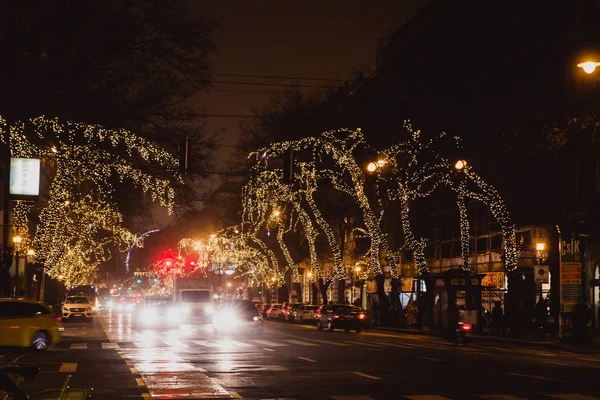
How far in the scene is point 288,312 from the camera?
7694 cm

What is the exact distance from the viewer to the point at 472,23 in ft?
205

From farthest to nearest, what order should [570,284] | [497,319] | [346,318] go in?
[346,318], [497,319], [570,284]

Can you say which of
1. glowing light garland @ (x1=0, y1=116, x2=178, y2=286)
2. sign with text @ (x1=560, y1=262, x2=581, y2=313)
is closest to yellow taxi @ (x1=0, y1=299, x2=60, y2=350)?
glowing light garland @ (x1=0, y1=116, x2=178, y2=286)

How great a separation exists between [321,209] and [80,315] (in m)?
17.8

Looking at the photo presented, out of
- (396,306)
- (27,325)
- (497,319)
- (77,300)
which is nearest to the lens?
(27,325)

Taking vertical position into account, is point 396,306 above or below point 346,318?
above

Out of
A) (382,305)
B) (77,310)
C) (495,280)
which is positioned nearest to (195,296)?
(77,310)

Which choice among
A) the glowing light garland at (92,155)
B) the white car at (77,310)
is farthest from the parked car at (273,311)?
the glowing light garland at (92,155)

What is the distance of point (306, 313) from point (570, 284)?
3513 centimetres

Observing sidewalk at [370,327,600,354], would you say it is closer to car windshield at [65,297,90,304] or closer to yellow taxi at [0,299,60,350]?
yellow taxi at [0,299,60,350]

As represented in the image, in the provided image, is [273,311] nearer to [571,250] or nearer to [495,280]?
[495,280]

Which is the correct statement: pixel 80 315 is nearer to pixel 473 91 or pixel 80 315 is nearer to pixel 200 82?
pixel 473 91

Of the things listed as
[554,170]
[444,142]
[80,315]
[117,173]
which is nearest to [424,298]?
[444,142]

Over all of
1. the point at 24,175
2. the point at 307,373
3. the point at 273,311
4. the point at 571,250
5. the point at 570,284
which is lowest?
the point at 307,373
